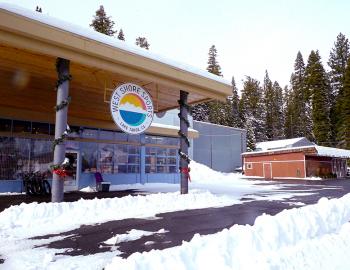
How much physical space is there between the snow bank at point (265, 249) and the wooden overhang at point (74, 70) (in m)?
5.88

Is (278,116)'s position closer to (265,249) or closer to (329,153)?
(329,153)

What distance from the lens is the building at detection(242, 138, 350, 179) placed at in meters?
36.1

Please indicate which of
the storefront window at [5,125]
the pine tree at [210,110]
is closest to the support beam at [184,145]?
the storefront window at [5,125]

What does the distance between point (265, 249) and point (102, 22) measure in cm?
5869

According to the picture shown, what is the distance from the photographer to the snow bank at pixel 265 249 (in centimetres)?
414

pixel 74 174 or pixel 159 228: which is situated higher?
pixel 74 174

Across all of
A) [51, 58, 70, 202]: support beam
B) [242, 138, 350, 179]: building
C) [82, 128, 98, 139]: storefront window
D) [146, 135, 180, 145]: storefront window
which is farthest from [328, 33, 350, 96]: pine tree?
[51, 58, 70, 202]: support beam

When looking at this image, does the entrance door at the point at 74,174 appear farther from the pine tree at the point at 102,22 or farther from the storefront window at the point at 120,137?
the pine tree at the point at 102,22

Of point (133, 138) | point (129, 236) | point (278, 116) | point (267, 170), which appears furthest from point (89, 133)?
point (278, 116)

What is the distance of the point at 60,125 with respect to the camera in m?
8.68

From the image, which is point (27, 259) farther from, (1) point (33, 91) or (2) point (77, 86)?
(1) point (33, 91)

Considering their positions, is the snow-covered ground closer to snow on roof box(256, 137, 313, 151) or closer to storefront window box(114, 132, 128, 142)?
storefront window box(114, 132, 128, 142)

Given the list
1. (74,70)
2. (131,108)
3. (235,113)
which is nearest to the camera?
(131,108)

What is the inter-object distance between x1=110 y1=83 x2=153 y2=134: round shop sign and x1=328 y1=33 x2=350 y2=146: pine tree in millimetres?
61220
